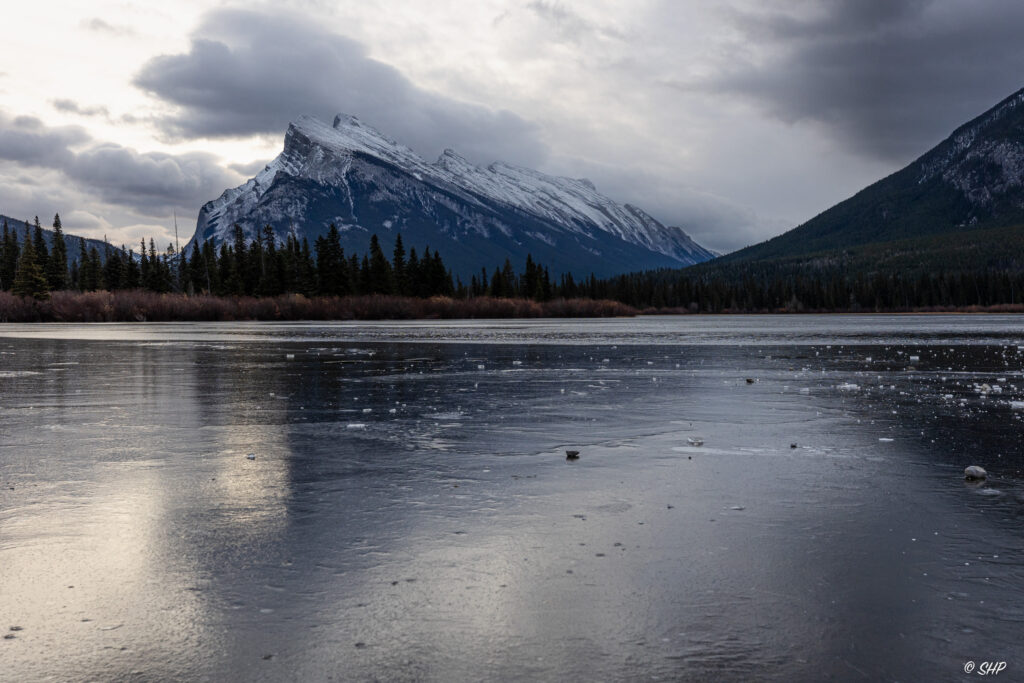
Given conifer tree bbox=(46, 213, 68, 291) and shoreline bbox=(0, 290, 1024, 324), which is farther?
conifer tree bbox=(46, 213, 68, 291)

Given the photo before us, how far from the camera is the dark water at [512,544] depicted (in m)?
4.14

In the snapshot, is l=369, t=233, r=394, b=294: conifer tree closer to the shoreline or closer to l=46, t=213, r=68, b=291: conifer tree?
the shoreline

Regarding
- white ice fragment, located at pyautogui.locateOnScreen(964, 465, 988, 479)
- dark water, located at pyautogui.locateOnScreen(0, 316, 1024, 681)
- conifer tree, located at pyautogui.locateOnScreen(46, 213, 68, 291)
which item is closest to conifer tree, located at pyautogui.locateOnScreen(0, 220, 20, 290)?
conifer tree, located at pyautogui.locateOnScreen(46, 213, 68, 291)

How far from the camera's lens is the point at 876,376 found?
2041cm

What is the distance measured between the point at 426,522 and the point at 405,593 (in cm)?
168

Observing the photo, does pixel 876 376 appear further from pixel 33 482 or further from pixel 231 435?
pixel 33 482

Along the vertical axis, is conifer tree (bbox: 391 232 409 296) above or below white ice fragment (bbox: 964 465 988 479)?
above

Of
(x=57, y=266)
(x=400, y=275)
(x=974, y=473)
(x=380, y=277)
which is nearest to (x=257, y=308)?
(x=380, y=277)

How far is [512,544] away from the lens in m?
5.98

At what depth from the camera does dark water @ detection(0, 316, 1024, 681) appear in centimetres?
414

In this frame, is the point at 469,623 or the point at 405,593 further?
the point at 405,593

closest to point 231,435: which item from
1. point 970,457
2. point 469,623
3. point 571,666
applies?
point 469,623

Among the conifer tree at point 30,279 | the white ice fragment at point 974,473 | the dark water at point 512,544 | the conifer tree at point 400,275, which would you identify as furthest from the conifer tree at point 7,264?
the white ice fragment at point 974,473

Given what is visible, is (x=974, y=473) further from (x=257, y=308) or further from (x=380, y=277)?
(x=380, y=277)
